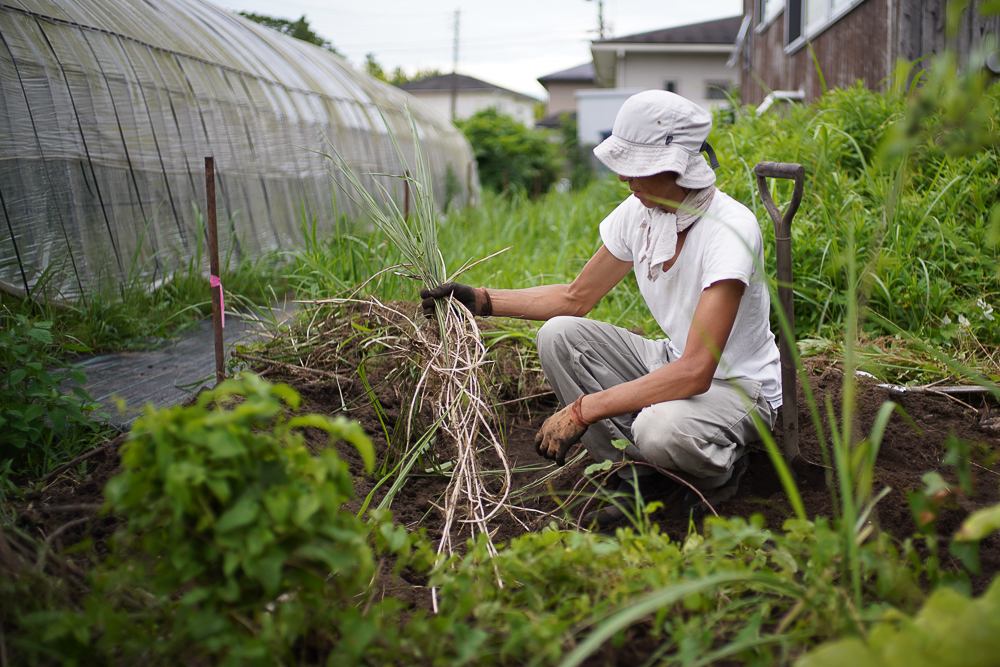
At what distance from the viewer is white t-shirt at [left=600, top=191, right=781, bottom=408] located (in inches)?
60.1

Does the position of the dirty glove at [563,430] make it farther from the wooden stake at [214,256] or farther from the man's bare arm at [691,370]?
the wooden stake at [214,256]

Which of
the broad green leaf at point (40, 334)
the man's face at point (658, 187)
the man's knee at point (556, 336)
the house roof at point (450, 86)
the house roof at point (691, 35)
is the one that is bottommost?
the man's knee at point (556, 336)

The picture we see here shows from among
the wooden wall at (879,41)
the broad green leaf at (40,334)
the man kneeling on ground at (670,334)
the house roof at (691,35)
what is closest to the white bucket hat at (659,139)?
the man kneeling on ground at (670,334)

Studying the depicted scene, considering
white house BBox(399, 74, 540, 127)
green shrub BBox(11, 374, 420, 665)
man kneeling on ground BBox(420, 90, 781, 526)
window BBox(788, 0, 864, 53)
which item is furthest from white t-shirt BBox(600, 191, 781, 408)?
white house BBox(399, 74, 540, 127)

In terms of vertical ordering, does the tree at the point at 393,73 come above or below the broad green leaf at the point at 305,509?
above

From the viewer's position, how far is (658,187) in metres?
1.63

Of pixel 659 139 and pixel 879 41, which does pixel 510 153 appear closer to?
pixel 879 41

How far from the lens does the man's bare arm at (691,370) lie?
4.94 feet

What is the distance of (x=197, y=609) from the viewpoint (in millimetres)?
838

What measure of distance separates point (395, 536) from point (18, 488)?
1.17 meters

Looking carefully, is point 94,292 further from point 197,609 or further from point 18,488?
point 197,609

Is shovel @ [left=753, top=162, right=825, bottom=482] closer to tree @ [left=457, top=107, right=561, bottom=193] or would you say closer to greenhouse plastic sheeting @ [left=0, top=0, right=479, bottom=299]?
greenhouse plastic sheeting @ [left=0, top=0, right=479, bottom=299]

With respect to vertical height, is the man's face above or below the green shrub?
above

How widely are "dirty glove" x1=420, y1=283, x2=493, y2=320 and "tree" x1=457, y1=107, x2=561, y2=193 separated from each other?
1148cm
